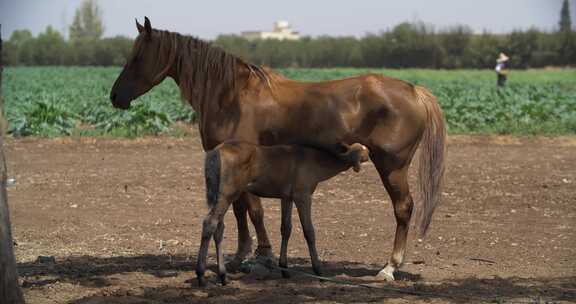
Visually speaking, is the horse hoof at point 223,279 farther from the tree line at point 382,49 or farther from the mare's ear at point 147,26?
the tree line at point 382,49

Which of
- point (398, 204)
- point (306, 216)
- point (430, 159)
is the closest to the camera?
point (306, 216)

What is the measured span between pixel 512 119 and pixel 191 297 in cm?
1760

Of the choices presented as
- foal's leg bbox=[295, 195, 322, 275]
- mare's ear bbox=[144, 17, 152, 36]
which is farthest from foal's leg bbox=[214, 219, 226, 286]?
mare's ear bbox=[144, 17, 152, 36]

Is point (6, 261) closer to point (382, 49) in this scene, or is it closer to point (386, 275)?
point (386, 275)

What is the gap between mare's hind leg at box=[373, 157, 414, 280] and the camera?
804cm

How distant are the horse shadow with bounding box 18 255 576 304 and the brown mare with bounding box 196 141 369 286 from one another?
0.30 m

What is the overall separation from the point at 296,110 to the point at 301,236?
9.40 feet

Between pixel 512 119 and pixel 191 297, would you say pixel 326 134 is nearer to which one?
pixel 191 297

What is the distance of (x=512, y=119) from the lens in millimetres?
23203

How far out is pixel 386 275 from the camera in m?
8.00

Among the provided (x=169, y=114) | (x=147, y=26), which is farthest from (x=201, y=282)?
(x=169, y=114)

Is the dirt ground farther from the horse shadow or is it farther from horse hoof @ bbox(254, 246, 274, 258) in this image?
horse hoof @ bbox(254, 246, 274, 258)

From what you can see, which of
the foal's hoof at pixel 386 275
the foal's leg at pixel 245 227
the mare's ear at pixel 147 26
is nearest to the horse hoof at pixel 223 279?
the foal's leg at pixel 245 227

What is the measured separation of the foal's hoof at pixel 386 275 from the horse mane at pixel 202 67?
204 centimetres
